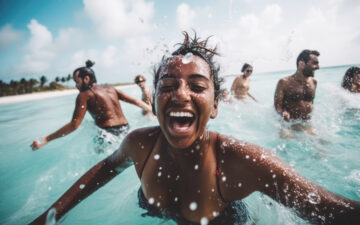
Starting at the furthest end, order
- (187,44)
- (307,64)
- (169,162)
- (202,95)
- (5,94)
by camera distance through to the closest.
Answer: (5,94) < (307,64) < (187,44) < (169,162) < (202,95)

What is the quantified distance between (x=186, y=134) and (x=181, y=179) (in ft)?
1.48

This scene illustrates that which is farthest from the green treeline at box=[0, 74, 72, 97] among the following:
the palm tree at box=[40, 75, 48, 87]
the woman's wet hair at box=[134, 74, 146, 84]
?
the woman's wet hair at box=[134, 74, 146, 84]

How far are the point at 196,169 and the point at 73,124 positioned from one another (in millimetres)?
2862

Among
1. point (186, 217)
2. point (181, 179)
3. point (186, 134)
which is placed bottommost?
point (186, 217)

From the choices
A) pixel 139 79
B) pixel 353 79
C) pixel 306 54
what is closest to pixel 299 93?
pixel 306 54

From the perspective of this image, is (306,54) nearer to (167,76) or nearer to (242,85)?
(242,85)

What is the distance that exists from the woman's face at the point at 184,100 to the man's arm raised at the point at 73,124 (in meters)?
2.48

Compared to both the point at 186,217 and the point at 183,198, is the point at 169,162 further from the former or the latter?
the point at 186,217

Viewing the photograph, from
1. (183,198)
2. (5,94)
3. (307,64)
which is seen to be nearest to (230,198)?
(183,198)

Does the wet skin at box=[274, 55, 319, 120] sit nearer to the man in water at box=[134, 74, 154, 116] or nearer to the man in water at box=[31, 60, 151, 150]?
the man in water at box=[31, 60, 151, 150]

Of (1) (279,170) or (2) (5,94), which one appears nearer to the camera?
(1) (279,170)

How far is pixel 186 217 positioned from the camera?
1.57 meters

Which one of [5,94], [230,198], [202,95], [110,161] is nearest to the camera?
[202,95]

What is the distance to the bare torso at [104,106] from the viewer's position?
411cm
